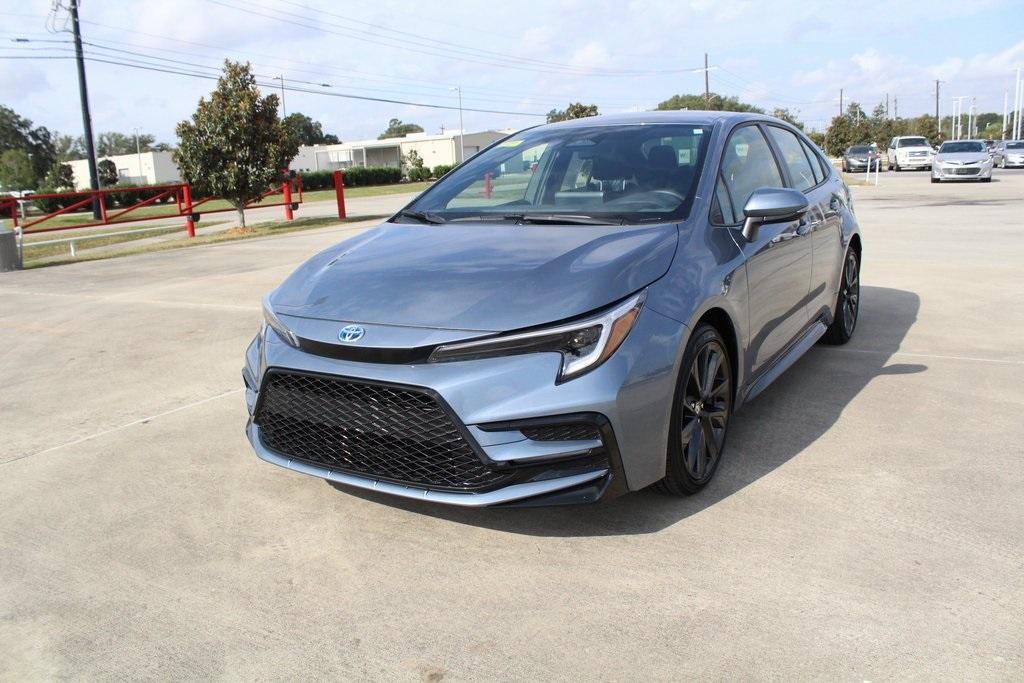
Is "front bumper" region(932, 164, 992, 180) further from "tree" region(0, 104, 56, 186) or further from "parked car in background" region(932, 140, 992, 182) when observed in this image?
"tree" region(0, 104, 56, 186)

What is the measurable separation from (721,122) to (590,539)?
2.37m

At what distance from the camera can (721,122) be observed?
447cm

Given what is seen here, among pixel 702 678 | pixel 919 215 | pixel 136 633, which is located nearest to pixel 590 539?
pixel 702 678

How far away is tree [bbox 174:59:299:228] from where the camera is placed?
20.3 meters

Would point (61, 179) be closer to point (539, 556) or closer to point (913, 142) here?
point (913, 142)

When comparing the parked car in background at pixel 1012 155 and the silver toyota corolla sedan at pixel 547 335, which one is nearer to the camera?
the silver toyota corolla sedan at pixel 547 335

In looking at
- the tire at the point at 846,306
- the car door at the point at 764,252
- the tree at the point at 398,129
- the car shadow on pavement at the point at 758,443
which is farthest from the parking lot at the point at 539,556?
the tree at the point at 398,129

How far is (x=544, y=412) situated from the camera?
9.56 feet

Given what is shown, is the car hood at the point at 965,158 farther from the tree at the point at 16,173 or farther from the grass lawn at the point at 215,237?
the tree at the point at 16,173

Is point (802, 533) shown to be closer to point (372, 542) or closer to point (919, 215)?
point (372, 542)

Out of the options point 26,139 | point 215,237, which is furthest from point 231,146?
point 26,139

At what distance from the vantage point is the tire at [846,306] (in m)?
6.05

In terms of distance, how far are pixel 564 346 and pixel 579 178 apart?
1.67m

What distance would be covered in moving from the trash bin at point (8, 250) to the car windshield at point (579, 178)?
10.5m
